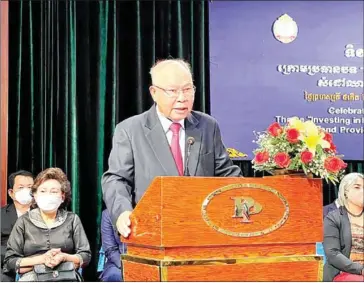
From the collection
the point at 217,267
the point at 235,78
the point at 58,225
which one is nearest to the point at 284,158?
the point at 217,267

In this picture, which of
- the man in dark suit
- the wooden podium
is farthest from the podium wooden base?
the man in dark suit

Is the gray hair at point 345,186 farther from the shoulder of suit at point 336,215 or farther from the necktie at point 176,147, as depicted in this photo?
the necktie at point 176,147

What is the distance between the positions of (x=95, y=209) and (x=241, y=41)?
5.44ft

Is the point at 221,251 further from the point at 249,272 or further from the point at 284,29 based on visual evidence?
the point at 284,29

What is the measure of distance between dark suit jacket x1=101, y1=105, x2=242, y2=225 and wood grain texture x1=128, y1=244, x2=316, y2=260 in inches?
10.1

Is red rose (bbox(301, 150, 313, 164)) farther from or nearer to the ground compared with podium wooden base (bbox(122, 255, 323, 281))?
farther from the ground

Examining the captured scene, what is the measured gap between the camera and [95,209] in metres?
5.18

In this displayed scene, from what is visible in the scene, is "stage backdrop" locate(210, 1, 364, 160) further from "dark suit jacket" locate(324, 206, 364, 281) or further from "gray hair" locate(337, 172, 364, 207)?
"dark suit jacket" locate(324, 206, 364, 281)

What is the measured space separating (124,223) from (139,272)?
186 millimetres

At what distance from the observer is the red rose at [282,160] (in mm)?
2645

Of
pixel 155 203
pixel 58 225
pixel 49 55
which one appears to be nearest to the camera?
pixel 155 203

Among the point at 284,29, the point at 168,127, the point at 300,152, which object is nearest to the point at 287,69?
the point at 284,29

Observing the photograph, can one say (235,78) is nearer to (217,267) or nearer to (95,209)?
(95,209)

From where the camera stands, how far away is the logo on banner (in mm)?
5340
